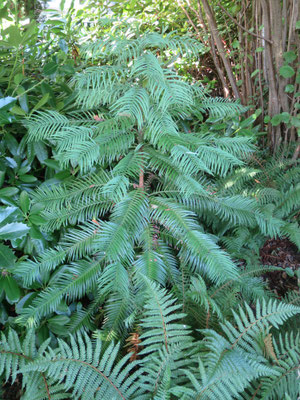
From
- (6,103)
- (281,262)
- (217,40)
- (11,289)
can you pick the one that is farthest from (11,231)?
(217,40)

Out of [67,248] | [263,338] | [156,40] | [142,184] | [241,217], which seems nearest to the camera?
[263,338]

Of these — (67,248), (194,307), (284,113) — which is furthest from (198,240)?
(284,113)

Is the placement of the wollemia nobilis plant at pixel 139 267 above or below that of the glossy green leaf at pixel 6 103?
→ below

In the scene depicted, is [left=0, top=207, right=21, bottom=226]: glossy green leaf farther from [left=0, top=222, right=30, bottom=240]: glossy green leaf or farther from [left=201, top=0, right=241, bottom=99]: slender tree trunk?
[left=201, top=0, right=241, bottom=99]: slender tree trunk

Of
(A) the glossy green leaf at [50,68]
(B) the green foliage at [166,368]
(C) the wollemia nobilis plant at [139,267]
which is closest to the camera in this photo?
(B) the green foliage at [166,368]

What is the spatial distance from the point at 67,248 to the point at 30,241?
0.57 ft

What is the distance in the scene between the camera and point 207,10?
77.7 inches

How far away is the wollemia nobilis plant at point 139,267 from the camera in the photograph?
3.31 feet

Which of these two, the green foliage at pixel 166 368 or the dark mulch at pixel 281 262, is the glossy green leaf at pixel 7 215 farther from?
the dark mulch at pixel 281 262

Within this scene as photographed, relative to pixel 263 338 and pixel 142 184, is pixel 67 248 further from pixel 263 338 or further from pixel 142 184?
pixel 263 338

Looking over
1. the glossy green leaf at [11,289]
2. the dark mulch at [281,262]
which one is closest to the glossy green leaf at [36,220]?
the glossy green leaf at [11,289]

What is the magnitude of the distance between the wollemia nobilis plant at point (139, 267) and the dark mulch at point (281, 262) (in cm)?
35

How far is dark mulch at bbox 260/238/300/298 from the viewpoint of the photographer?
5.78 feet

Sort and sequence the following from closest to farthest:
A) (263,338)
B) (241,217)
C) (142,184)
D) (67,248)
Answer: (263,338) → (67,248) → (142,184) → (241,217)
